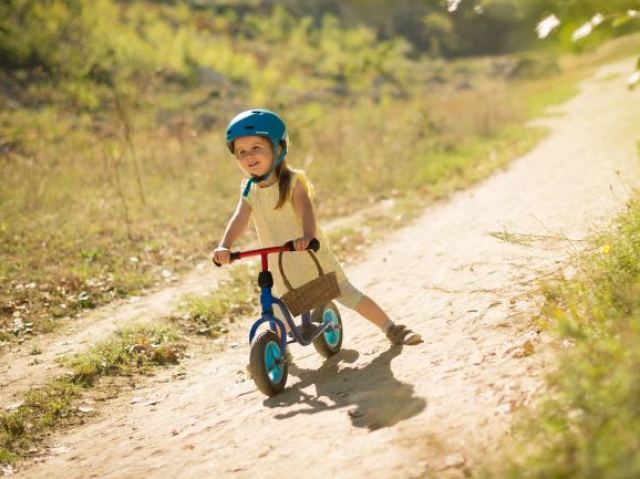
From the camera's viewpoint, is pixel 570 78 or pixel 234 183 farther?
pixel 570 78

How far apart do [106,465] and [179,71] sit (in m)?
20.2

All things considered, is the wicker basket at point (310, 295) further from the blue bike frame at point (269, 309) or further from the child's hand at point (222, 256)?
the child's hand at point (222, 256)

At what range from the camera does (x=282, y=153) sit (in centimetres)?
424

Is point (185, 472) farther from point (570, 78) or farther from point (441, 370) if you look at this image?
point (570, 78)

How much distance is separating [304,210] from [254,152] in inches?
18.8

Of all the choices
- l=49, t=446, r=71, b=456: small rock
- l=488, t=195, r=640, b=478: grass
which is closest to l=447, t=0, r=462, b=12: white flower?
l=488, t=195, r=640, b=478: grass

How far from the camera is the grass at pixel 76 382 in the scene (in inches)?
170

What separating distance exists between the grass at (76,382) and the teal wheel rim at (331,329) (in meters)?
1.55

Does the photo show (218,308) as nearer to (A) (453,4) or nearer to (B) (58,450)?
(B) (58,450)

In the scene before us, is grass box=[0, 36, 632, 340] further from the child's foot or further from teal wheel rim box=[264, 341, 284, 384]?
the child's foot

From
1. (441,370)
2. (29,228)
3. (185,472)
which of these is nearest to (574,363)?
(441,370)

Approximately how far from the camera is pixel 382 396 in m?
3.64

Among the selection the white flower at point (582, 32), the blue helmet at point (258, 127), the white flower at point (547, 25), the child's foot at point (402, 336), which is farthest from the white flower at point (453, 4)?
the child's foot at point (402, 336)

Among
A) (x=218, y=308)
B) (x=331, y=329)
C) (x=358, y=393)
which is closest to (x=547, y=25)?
(x=358, y=393)
